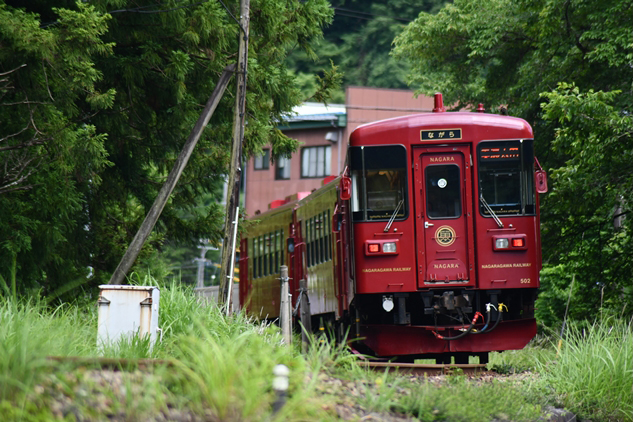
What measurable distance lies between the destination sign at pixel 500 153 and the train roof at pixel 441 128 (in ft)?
0.49

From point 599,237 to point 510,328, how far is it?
4.31 metres

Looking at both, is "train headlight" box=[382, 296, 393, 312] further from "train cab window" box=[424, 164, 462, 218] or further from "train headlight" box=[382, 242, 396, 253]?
"train cab window" box=[424, 164, 462, 218]

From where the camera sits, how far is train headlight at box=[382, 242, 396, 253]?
11.8m

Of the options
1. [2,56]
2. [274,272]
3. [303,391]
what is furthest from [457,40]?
[303,391]

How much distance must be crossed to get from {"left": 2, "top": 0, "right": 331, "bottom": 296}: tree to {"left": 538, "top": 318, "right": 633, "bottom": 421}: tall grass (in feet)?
20.5

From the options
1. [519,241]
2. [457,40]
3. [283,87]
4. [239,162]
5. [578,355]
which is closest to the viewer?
[578,355]

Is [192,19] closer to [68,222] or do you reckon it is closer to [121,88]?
[121,88]

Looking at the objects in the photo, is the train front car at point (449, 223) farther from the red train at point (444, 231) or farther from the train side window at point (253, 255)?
the train side window at point (253, 255)

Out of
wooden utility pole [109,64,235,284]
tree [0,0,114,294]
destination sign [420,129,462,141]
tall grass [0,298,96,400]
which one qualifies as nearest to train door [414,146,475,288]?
destination sign [420,129,462,141]

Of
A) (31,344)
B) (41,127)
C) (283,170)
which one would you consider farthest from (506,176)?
(283,170)

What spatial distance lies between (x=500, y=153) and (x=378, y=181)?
5.49 ft

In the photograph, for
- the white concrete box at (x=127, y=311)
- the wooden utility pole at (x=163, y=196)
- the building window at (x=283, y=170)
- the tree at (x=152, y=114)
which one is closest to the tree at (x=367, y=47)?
the building window at (x=283, y=170)

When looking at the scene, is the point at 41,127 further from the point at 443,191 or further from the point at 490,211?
the point at 490,211

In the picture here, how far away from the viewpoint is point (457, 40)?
2367 centimetres
